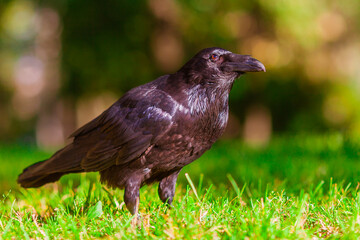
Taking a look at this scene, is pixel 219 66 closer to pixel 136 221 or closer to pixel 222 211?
pixel 222 211

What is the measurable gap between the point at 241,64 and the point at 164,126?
76 centimetres

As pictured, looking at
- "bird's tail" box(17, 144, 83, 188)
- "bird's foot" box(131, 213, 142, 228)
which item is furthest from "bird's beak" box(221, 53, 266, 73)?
"bird's tail" box(17, 144, 83, 188)

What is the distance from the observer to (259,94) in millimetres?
11688

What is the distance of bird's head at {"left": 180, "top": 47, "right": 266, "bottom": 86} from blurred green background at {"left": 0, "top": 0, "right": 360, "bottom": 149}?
6.57 metres

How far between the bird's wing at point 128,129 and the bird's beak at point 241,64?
0.53 m

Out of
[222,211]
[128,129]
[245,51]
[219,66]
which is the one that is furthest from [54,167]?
[245,51]

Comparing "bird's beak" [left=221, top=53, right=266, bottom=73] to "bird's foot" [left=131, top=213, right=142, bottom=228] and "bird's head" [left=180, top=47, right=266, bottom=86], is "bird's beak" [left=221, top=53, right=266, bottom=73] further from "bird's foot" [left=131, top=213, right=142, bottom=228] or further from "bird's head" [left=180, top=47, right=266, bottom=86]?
"bird's foot" [left=131, top=213, right=142, bottom=228]

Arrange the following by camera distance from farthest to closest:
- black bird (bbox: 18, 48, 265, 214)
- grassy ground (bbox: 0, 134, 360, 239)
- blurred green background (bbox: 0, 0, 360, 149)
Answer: blurred green background (bbox: 0, 0, 360, 149) < black bird (bbox: 18, 48, 265, 214) < grassy ground (bbox: 0, 134, 360, 239)

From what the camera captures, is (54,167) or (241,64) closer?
(241,64)

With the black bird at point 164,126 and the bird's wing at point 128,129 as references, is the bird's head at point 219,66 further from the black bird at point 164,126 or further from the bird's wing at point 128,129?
the bird's wing at point 128,129

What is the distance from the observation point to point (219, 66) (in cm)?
301

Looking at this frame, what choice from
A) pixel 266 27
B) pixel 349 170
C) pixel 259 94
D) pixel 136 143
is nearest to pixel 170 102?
pixel 136 143

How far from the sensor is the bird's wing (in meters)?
2.89

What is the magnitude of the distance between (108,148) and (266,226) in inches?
57.2
